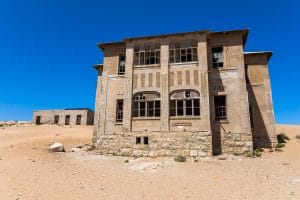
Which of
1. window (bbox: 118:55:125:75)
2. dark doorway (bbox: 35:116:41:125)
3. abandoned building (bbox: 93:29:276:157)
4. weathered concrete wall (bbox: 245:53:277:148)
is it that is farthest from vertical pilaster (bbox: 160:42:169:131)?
dark doorway (bbox: 35:116:41:125)

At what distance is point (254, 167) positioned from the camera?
13961 mm

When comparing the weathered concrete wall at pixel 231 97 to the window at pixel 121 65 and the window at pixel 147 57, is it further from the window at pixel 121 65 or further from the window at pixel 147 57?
the window at pixel 121 65

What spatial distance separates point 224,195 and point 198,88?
10448mm

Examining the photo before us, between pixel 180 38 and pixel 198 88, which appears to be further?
pixel 180 38

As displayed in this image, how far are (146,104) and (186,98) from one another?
334cm

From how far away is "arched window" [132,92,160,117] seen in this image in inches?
766

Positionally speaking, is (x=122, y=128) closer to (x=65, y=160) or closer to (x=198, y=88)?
(x=65, y=160)

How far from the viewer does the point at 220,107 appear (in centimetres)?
1886

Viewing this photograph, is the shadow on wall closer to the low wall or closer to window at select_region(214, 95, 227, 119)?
window at select_region(214, 95, 227, 119)

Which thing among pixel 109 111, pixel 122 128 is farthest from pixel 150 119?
pixel 109 111

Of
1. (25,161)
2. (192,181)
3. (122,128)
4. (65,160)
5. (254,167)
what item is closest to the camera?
(192,181)

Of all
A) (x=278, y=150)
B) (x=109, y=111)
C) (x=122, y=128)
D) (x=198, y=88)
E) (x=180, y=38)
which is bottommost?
(x=278, y=150)

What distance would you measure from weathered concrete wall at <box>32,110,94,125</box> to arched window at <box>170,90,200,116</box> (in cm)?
2810

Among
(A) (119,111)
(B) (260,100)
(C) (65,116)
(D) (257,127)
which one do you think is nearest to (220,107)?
(D) (257,127)
